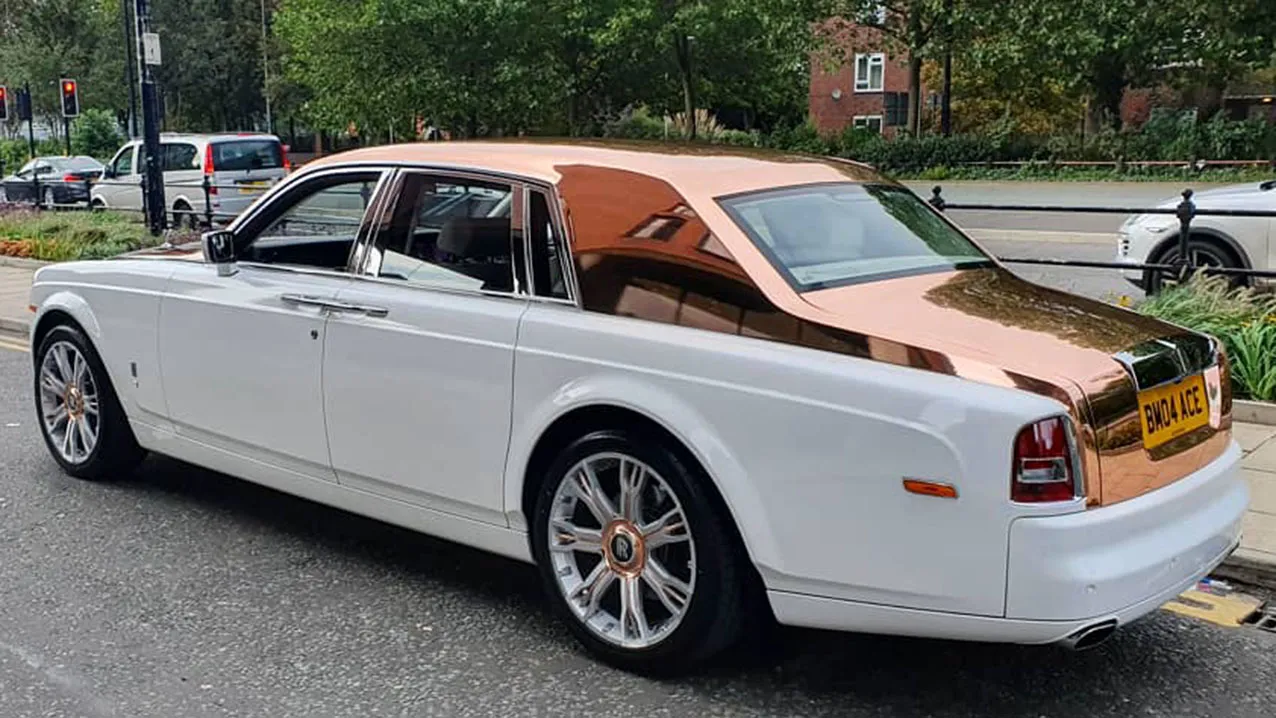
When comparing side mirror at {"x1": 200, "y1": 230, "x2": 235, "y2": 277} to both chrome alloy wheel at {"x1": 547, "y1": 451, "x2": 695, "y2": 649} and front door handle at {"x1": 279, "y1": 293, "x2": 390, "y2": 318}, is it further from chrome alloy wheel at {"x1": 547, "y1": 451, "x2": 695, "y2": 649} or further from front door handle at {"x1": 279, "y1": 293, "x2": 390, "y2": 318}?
chrome alloy wheel at {"x1": 547, "y1": 451, "x2": 695, "y2": 649}

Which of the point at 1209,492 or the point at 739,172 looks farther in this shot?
the point at 739,172

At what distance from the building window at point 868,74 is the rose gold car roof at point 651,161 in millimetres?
51250

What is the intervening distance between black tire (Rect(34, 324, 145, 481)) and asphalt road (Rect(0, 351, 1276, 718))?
68cm

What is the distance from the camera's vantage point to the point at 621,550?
3.87m

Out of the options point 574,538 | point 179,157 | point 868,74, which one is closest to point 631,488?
point 574,538

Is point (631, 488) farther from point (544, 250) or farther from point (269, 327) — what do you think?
point (269, 327)

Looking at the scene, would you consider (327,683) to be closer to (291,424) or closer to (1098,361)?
(291,424)

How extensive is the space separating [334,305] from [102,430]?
2004 millimetres

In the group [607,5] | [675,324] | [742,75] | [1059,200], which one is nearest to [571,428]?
[675,324]

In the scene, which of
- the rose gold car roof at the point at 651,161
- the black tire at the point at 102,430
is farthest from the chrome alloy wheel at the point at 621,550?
the black tire at the point at 102,430

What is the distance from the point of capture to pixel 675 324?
373cm

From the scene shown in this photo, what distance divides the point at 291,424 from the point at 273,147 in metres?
18.5

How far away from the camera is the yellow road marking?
4395 millimetres

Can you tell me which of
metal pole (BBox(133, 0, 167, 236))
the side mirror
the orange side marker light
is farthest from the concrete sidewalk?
metal pole (BBox(133, 0, 167, 236))
